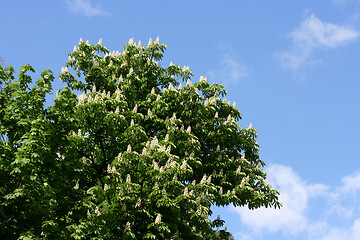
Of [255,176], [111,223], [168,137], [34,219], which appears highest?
[255,176]

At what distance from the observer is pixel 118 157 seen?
1595 cm

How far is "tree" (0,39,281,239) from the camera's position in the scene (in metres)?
13.9

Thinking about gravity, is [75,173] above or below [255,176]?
below

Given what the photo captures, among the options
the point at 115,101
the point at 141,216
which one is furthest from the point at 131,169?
the point at 115,101

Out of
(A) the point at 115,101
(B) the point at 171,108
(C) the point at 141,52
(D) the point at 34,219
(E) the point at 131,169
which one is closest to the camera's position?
(D) the point at 34,219

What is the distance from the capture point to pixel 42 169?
49.7 feet

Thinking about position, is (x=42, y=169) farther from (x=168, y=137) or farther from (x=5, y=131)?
(x=168, y=137)

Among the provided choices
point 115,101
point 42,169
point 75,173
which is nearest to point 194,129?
point 115,101

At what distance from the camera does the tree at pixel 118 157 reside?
13875mm

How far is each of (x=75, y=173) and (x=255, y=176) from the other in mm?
9130

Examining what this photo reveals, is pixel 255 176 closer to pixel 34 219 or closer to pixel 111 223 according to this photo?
pixel 111 223

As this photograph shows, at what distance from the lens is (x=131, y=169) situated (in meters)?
16.2

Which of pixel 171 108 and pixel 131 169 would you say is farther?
pixel 171 108

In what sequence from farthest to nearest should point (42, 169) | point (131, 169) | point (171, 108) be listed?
1. point (171, 108)
2. point (131, 169)
3. point (42, 169)
